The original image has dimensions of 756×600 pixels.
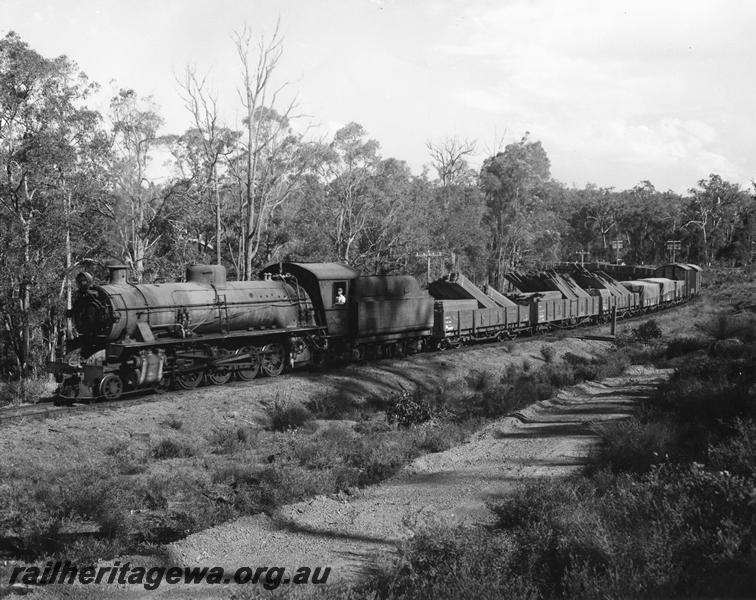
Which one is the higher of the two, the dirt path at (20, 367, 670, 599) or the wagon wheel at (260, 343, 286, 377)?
the wagon wheel at (260, 343, 286, 377)

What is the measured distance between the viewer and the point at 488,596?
217 inches

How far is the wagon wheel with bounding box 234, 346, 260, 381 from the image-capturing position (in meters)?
17.2

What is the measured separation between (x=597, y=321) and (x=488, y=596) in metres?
31.9

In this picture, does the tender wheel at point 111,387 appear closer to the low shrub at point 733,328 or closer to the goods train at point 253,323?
the goods train at point 253,323

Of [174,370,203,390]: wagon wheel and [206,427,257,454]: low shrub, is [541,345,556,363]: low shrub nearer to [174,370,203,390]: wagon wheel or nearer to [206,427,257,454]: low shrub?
[174,370,203,390]: wagon wheel

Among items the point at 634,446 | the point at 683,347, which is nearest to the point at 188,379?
the point at 634,446

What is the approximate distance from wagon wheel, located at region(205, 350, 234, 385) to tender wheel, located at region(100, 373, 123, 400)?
7.89 feet

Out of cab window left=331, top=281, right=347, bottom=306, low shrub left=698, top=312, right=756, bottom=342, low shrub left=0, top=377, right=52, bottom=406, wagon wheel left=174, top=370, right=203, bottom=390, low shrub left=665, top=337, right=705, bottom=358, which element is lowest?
low shrub left=0, top=377, right=52, bottom=406

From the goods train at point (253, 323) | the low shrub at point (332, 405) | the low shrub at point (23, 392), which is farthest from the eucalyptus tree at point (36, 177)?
the low shrub at point (332, 405)

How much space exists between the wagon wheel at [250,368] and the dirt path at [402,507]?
7.18 meters

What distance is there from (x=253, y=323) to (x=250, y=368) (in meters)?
1.26

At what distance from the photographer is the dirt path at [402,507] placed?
23.7 feet

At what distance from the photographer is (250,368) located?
1741 cm

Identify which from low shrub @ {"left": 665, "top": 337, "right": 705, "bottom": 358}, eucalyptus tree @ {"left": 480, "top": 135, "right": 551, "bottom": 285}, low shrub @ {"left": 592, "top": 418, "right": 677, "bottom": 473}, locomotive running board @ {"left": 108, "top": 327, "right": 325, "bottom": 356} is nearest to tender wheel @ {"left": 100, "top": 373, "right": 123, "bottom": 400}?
locomotive running board @ {"left": 108, "top": 327, "right": 325, "bottom": 356}
